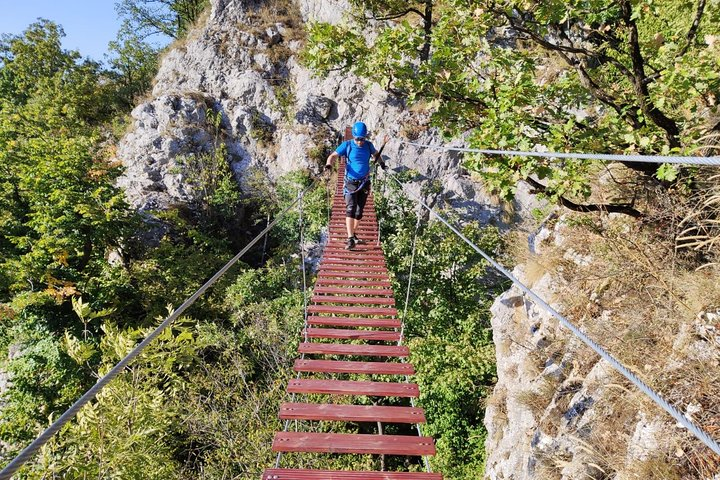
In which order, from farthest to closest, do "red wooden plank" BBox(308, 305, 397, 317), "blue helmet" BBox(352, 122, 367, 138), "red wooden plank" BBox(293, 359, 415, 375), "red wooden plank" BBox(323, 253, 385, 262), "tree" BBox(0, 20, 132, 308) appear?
"tree" BBox(0, 20, 132, 308) → "red wooden plank" BBox(323, 253, 385, 262) → "blue helmet" BBox(352, 122, 367, 138) → "red wooden plank" BBox(308, 305, 397, 317) → "red wooden plank" BBox(293, 359, 415, 375)

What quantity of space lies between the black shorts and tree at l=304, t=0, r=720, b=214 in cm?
146

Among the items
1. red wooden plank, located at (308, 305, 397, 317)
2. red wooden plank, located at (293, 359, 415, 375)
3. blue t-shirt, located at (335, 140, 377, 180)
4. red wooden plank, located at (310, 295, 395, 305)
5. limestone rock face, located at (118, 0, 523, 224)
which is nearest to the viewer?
red wooden plank, located at (293, 359, 415, 375)

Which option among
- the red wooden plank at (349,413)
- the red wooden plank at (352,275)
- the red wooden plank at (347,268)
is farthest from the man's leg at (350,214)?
the red wooden plank at (349,413)

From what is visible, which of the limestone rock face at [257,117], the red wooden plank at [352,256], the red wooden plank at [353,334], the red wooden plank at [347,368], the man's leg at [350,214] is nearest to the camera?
the red wooden plank at [347,368]

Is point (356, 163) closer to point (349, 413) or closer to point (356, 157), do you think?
point (356, 157)

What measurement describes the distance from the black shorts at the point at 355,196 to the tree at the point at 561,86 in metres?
1.46

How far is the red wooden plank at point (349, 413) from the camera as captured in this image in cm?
268

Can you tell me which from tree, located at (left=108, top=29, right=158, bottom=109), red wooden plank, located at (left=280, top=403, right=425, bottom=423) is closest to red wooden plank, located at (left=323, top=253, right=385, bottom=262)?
red wooden plank, located at (left=280, top=403, right=425, bottom=423)

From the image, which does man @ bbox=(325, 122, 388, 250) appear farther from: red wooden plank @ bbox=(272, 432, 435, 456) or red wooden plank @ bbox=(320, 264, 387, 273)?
red wooden plank @ bbox=(272, 432, 435, 456)

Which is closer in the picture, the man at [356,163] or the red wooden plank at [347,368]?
the red wooden plank at [347,368]

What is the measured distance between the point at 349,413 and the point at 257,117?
44.9 feet

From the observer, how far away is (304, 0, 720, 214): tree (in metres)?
2.86

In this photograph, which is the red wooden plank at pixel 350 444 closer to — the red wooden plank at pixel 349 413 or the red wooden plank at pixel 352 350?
the red wooden plank at pixel 349 413

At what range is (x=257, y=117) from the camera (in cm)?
1448
